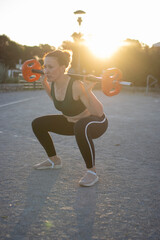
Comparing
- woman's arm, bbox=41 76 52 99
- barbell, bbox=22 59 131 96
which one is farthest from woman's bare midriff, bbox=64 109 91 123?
woman's arm, bbox=41 76 52 99

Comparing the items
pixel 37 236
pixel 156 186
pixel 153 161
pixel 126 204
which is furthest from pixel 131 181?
pixel 37 236

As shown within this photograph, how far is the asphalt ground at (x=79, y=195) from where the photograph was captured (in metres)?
2.34

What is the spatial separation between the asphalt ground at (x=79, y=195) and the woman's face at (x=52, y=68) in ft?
3.84

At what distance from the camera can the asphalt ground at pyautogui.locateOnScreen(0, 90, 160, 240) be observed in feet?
7.67

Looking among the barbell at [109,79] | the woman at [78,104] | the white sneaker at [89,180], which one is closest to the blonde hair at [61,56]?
the woman at [78,104]

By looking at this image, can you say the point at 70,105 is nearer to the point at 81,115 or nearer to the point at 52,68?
the point at 81,115

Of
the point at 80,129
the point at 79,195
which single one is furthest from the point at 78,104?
the point at 79,195

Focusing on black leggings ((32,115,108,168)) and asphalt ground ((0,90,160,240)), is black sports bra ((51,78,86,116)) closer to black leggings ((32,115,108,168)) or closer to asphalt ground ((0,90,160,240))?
black leggings ((32,115,108,168))

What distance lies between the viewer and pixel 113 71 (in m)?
3.67

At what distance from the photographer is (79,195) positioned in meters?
3.06

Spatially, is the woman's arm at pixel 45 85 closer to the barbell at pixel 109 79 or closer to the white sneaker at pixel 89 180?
the barbell at pixel 109 79

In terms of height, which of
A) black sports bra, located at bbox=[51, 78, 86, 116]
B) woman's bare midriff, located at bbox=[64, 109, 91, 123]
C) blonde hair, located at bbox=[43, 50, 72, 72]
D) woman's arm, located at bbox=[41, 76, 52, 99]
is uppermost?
blonde hair, located at bbox=[43, 50, 72, 72]

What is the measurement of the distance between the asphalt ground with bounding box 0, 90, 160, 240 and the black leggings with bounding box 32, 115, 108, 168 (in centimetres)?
35

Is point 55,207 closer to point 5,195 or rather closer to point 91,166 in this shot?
point 5,195
